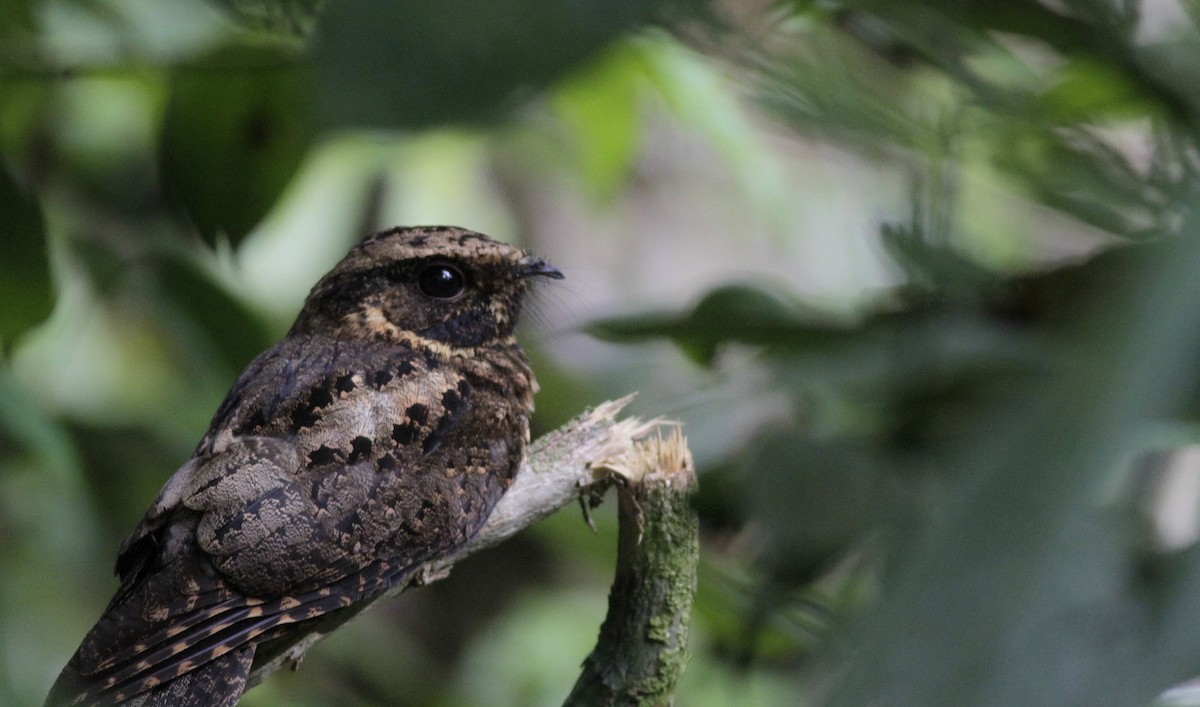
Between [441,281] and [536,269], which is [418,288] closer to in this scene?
[441,281]

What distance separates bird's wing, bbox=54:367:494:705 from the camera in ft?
5.79

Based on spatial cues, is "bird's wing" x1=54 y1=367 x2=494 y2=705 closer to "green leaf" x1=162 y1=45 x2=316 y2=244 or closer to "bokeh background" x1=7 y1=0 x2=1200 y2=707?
"green leaf" x1=162 y1=45 x2=316 y2=244

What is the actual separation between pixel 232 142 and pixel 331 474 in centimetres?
58

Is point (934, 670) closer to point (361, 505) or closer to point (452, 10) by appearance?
point (452, 10)

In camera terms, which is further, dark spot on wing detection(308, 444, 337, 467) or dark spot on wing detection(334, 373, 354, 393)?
dark spot on wing detection(334, 373, 354, 393)

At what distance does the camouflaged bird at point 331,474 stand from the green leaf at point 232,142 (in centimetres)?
39

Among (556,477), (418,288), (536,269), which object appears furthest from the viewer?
(536,269)

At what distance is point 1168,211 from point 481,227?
369cm

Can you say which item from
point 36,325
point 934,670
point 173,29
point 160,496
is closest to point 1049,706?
point 934,670

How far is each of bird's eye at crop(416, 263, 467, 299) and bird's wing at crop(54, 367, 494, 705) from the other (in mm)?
341

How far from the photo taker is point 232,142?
5.95 feet

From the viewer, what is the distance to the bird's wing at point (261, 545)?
1.76 meters

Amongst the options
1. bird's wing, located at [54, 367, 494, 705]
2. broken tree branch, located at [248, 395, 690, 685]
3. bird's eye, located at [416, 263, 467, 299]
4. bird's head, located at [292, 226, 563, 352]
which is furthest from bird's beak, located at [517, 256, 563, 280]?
bird's wing, located at [54, 367, 494, 705]

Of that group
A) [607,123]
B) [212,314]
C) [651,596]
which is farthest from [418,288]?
[651,596]
